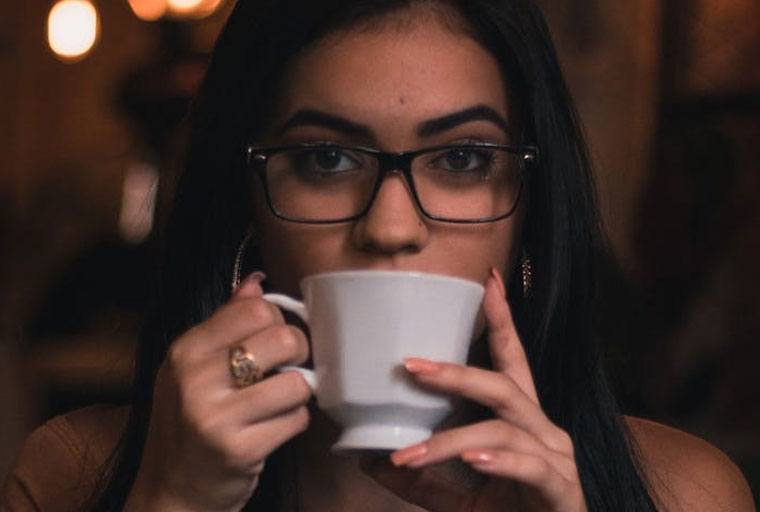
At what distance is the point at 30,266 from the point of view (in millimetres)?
6094

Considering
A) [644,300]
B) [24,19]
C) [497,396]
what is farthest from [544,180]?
[24,19]

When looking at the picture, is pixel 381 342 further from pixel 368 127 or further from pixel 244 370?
pixel 368 127

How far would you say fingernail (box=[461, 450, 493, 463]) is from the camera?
1.20 m

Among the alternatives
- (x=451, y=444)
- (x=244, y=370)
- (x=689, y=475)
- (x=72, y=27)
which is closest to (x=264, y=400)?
(x=244, y=370)

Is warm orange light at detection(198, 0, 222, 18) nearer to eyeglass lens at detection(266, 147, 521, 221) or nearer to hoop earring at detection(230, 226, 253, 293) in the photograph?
hoop earring at detection(230, 226, 253, 293)

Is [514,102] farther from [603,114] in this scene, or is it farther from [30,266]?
[30,266]

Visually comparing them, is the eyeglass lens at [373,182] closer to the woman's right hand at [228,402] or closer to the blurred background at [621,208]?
the woman's right hand at [228,402]

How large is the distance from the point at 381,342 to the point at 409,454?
0.10 m

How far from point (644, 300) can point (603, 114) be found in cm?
71

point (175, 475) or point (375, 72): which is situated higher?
point (375, 72)

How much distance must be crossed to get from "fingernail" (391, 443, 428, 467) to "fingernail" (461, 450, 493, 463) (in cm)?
3

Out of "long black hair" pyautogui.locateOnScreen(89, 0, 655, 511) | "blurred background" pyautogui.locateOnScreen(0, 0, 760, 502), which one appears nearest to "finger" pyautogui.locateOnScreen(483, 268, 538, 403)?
"long black hair" pyautogui.locateOnScreen(89, 0, 655, 511)

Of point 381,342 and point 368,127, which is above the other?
point 368,127

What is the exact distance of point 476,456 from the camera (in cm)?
121
